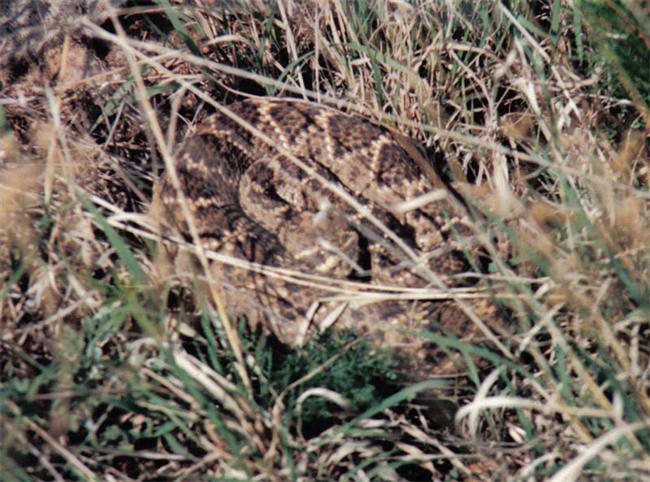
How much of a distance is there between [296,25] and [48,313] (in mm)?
2505

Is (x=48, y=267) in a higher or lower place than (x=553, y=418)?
higher

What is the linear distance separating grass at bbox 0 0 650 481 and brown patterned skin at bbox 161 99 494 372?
8.0 inches

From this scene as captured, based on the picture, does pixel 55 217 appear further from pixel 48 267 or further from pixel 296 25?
pixel 296 25

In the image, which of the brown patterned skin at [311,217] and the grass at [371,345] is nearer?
the grass at [371,345]

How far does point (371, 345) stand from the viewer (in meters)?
3.25

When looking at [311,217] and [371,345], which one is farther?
[311,217]

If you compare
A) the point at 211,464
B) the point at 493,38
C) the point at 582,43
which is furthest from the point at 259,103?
the point at 211,464

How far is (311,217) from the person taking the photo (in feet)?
14.8

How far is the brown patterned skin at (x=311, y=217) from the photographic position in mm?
3617

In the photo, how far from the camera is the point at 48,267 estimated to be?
3131 mm

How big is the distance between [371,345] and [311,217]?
1.40 metres

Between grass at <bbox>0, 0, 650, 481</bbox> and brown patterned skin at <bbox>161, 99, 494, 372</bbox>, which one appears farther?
brown patterned skin at <bbox>161, 99, 494, 372</bbox>

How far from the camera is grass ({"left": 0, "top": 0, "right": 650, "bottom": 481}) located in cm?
268

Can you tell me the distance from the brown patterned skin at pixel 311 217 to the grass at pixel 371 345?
0.66 feet
